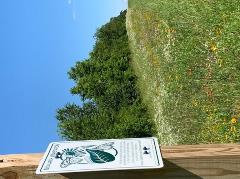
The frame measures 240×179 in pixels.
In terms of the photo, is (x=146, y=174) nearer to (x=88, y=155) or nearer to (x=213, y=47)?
(x=88, y=155)

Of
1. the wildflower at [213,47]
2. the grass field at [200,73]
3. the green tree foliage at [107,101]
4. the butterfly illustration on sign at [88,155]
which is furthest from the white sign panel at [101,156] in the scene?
the green tree foliage at [107,101]

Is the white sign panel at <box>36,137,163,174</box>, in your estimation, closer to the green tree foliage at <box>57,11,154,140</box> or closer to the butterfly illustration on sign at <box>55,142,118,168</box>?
the butterfly illustration on sign at <box>55,142,118,168</box>

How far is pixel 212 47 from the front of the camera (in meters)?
8.98

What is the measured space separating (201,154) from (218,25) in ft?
23.6

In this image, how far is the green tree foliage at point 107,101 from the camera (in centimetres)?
1893

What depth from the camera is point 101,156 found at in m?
2.22

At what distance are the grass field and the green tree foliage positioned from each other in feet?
17.8

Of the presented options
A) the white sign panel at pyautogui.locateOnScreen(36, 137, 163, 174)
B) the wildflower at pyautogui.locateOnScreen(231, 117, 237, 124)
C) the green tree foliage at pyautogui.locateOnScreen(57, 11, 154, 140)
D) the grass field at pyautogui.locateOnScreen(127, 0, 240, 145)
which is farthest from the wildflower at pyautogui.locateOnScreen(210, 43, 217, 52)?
the green tree foliage at pyautogui.locateOnScreen(57, 11, 154, 140)

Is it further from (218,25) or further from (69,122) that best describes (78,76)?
(218,25)

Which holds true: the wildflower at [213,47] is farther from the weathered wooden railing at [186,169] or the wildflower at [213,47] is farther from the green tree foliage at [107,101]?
the green tree foliage at [107,101]

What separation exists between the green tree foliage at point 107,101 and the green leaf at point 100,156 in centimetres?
1465

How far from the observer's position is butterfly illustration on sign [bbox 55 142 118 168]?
2.20 meters

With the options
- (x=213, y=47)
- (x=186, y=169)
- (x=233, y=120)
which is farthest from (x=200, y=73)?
(x=186, y=169)

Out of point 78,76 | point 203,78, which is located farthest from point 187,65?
point 78,76
